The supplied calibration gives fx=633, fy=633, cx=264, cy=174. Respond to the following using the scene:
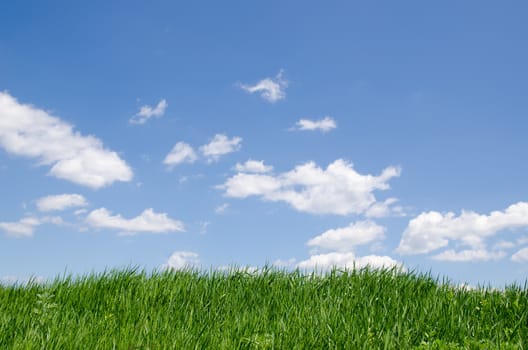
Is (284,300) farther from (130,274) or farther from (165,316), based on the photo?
(130,274)

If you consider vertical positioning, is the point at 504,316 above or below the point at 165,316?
above

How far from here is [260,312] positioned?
7.09 metres

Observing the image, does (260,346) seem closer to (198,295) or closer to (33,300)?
(198,295)

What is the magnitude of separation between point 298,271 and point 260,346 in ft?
9.40

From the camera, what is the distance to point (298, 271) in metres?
8.66

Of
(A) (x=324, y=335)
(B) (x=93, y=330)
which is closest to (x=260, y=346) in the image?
(A) (x=324, y=335)

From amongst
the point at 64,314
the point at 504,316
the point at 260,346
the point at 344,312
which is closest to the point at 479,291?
the point at 504,316

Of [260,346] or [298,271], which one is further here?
[298,271]

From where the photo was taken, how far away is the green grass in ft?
20.0

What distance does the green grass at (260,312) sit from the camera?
6.08m

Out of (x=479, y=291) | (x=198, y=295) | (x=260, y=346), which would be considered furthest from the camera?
(x=479, y=291)

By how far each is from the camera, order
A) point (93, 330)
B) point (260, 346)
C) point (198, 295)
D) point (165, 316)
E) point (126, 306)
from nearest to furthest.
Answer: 1. point (260, 346)
2. point (93, 330)
3. point (165, 316)
4. point (126, 306)
5. point (198, 295)

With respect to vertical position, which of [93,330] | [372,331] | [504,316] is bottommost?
[93,330]

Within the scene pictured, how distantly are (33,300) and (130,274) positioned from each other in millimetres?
1287
